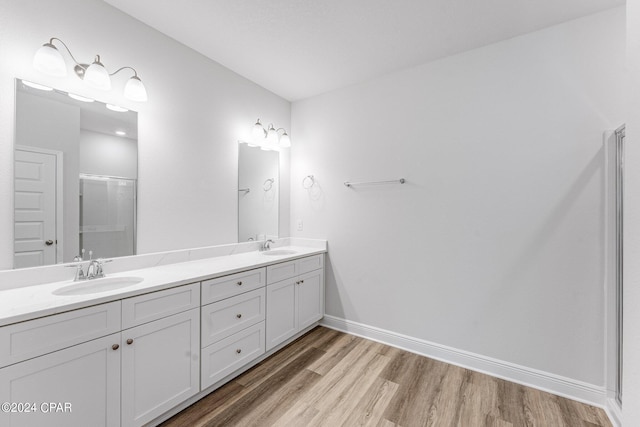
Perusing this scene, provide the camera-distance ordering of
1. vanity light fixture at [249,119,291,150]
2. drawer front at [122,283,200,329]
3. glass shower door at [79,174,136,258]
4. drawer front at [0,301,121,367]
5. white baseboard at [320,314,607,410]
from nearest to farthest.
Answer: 1. drawer front at [0,301,121,367]
2. drawer front at [122,283,200,329]
3. glass shower door at [79,174,136,258]
4. white baseboard at [320,314,607,410]
5. vanity light fixture at [249,119,291,150]

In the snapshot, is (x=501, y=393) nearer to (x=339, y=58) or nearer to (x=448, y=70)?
(x=448, y=70)

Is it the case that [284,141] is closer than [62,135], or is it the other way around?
[62,135]

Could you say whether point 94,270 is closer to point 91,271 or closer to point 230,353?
point 91,271

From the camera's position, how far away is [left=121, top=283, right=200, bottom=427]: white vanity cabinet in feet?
4.52

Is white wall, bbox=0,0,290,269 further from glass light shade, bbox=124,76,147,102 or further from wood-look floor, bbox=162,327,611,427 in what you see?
A: wood-look floor, bbox=162,327,611,427

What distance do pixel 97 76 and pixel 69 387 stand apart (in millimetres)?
1677

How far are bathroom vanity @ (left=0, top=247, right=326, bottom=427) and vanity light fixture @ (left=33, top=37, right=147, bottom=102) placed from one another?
46.5 inches

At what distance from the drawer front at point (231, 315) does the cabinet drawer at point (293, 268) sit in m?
0.16

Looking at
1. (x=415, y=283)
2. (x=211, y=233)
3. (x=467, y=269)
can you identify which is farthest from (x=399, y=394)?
(x=211, y=233)

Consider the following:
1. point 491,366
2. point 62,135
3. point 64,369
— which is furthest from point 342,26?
point 491,366

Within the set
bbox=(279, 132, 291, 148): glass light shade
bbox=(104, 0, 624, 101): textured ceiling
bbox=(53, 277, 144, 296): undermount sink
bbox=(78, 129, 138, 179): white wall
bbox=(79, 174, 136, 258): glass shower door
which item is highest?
bbox=(104, 0, 624, 101): textured ceiling

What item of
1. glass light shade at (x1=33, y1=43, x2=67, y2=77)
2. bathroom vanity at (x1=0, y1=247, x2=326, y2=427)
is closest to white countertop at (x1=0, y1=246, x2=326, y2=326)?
bathroom vanity at (x1=0, y1=247, x2=326, y2=427)

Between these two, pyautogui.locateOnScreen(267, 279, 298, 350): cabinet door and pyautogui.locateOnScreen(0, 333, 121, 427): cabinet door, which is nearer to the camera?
pyautogui.locateOnScreen(0, 333, 121, 427): cabinet door

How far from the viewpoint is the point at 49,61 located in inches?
56.0
